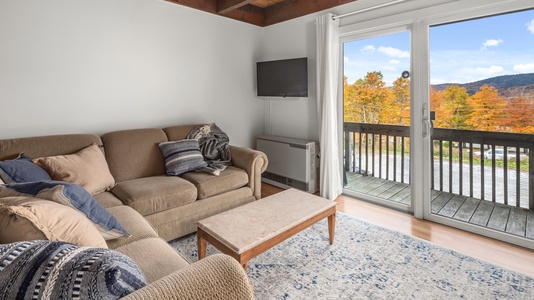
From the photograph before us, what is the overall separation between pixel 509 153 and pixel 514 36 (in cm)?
94

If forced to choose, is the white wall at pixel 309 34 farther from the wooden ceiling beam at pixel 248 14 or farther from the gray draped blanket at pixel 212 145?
the gray draped blanket at pixel 212 145

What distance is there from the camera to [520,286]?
1.81 metres

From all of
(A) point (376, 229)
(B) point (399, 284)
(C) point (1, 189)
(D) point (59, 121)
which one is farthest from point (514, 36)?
(D) point (59, 121)

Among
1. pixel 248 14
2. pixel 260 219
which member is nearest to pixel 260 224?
pixel 260 219

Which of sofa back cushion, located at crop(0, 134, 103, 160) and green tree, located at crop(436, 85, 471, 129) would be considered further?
green tree, located at crop(436, 85, 471, 129)

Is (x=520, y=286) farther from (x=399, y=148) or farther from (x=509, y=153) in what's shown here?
(x=399, y=148)

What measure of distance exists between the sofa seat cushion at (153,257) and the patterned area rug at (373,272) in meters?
0.65

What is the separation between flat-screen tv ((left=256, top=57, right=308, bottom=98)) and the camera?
362 centimetres

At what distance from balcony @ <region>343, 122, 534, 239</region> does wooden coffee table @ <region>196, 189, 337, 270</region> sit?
1.33 m

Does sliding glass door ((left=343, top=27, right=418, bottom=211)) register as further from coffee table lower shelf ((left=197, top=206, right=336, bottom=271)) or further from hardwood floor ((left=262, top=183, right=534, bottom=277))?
coffee table lower shelf ((left=197, top=206, right=336, bottom=271))

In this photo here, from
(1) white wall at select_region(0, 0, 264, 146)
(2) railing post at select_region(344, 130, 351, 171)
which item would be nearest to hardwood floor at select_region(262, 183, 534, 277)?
(2) railing post at select_region(344, 130, 351, 171)

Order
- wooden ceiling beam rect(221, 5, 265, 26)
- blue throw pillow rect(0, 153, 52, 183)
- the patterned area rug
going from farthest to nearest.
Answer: wooden ceiling beam rect(221, 5, 265, 26)
blue throw pillow rect(0, 153, 52, 183)
the patterned area rug

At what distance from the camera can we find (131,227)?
175 cm

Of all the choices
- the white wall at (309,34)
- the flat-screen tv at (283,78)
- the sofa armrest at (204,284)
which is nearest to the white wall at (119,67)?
the flat-screen tv at (283,78)
